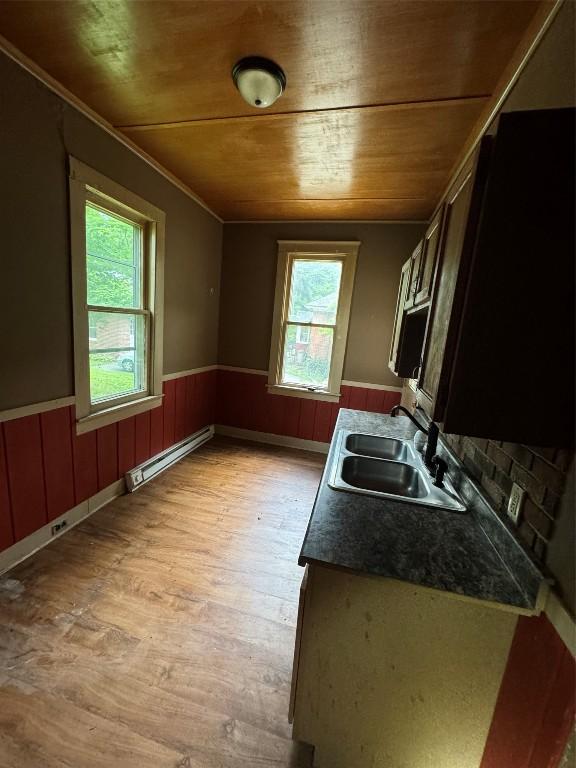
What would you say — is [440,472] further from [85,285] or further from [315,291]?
[315,291]

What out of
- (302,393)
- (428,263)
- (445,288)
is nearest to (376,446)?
(428,263)

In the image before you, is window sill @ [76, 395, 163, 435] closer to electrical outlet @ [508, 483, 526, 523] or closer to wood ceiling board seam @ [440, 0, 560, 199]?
electrical outlet @ [508, 483, 526, 523]

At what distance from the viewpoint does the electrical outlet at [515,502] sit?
0.93 m

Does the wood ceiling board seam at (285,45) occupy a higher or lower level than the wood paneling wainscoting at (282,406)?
higher

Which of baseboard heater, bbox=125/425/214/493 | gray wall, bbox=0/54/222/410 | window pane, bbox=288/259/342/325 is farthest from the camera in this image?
window pane, bbox=288/259/342/325

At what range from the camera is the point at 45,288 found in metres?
1.73

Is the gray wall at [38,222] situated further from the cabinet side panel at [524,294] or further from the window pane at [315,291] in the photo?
the cabinet side panel at [524,294]

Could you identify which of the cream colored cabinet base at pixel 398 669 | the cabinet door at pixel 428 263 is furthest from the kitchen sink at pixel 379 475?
the cabinet door at pixel 428 263

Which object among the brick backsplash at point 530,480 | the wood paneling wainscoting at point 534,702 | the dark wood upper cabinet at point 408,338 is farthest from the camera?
the dark wood upper cabinet at point 408,338

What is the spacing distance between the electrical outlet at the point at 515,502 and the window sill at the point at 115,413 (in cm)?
236

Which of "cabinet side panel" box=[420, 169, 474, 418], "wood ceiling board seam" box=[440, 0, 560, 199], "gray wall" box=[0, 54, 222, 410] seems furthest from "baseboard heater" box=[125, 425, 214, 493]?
"wood ceiling board seam" box=[440, 0, 560, 199]

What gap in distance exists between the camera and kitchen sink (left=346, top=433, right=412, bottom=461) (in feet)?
6.29

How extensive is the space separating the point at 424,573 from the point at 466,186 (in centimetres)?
110

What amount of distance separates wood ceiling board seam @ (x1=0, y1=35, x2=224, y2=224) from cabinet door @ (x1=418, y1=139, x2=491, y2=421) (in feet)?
6.86
